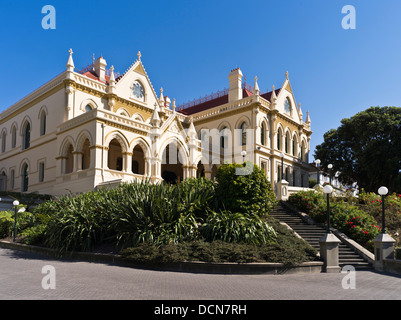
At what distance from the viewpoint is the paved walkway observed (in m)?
7.58

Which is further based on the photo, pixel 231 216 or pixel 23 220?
pixel 23 220

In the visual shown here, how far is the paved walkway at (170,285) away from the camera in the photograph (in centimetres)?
758

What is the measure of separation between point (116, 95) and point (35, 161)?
334 inches

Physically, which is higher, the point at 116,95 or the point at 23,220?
the point at 116,95

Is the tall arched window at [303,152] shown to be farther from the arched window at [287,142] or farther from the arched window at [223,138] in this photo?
the arched window at [223,138]

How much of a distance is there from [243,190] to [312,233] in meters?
3.99

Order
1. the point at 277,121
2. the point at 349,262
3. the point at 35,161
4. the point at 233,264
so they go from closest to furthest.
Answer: the point at 233,264
the point at 349,262
the point at 35,161
the point at 277,121

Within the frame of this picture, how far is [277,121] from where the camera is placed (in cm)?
3522

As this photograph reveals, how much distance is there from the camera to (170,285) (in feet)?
28.9

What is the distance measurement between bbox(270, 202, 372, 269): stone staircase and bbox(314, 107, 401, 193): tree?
14.3 meters

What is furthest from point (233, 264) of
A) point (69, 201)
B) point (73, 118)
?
point (73, 118)

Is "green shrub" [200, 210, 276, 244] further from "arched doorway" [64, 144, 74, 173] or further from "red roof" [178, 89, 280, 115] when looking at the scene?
"red roof" [178, 89, 280, 115]

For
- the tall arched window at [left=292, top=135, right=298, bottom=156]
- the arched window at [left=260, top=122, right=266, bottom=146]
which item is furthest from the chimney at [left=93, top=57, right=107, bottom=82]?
the tall arched window at [left=292, top=135, right=298, bottom=156]
